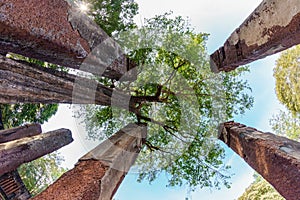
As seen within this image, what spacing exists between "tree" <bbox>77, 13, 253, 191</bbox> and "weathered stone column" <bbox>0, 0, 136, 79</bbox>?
355cm

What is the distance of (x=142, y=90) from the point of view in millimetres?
8148

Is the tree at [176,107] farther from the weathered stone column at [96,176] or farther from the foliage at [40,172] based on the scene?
the foliage at [40,172]

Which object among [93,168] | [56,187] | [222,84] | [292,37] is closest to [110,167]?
[93,168]

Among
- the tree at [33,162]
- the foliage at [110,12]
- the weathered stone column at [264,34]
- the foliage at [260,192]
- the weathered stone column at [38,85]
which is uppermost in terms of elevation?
the foliage at [110,12]

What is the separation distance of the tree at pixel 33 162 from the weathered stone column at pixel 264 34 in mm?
7791

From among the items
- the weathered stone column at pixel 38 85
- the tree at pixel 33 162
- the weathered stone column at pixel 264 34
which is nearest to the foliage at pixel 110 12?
the weathered stone column at pixel 38 85

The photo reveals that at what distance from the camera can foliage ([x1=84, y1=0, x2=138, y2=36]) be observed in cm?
643

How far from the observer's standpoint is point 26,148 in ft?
15.2

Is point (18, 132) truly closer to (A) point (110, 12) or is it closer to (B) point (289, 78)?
(A) point (110, 12)

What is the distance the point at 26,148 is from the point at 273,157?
3.83 meters

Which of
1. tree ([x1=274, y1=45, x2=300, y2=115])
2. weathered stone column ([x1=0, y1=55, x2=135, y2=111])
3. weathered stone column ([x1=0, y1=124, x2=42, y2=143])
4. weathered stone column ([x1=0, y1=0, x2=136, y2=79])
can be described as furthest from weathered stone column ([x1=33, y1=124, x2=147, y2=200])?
tree ([x1=274, y1=45, x2=300, y2=115])

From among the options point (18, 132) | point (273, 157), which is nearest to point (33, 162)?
point (18, 132)

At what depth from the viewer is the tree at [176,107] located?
24.3ft

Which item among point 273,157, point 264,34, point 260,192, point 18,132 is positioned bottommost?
point 260,192
